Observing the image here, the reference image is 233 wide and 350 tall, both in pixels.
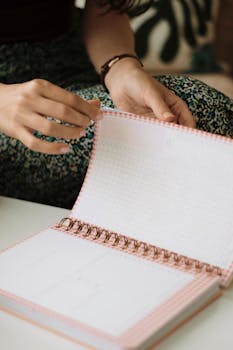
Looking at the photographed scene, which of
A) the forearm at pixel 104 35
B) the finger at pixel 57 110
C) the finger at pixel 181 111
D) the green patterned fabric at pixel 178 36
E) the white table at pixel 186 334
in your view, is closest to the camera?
the white table at pixel 186 334

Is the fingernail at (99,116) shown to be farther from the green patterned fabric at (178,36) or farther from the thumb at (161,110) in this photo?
the green patterned fabric at (178,36)

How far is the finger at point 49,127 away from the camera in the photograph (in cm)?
64

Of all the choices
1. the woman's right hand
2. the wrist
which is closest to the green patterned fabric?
the wrist

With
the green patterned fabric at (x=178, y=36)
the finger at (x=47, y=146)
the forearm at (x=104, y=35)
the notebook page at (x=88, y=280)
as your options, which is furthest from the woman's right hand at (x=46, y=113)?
the green patterned fabric at (x=178, y=36)

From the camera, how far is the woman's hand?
2.39 feet

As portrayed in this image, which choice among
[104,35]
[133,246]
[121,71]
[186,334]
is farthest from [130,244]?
[104,35]

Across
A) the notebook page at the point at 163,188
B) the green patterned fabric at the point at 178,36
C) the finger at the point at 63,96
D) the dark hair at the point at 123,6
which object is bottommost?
the green patterned fabric at the point at 178,36

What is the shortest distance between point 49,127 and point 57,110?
2cm

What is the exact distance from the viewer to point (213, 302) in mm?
581

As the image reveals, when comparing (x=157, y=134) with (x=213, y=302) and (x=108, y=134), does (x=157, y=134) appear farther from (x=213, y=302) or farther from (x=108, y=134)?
(x=213, y=302)

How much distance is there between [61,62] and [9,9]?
0.47 ft

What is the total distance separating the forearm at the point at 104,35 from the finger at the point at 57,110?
38 centimetres

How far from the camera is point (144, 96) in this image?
756 millimetres

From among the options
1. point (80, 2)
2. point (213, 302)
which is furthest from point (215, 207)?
point (80, 2)
